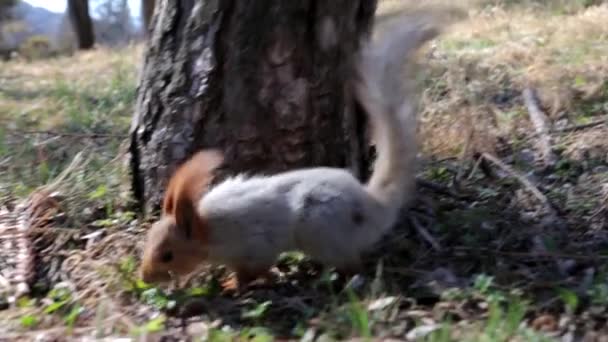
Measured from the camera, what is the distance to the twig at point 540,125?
467 cm

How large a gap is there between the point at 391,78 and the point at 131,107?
404 centimetres

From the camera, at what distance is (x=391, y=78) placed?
11.1 ft

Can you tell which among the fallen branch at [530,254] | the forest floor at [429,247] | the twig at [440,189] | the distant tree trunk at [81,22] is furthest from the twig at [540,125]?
the distant tree trunk at [81,22]

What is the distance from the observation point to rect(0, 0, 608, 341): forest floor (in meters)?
3.02

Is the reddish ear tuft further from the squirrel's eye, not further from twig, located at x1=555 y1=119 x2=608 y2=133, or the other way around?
twig, located at x1=555 y1=119 x2=608 y2=133

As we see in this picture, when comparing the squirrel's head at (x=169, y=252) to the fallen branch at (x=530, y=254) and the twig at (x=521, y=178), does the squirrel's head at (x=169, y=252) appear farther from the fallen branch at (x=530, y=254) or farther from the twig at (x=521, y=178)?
the twig at (x=521, y=178)

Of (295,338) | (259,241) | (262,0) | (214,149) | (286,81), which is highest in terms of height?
(262,0)

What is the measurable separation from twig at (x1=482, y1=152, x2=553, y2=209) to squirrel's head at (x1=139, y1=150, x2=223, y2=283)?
151 centimetres

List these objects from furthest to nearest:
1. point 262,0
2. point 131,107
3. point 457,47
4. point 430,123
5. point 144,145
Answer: point 457,47 < point 131,107 < point 430,123 < point 144,145 < point 262,0

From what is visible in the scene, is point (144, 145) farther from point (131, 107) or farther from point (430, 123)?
point (131, 107)

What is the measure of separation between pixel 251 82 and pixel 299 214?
673 millimetres

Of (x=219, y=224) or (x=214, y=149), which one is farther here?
(x=214, y=149)

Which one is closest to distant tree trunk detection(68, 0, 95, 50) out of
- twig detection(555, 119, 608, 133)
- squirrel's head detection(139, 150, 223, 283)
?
twig detection(555, 119, 608, 133)

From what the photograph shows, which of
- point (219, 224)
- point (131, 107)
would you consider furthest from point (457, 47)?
point (219, 224)
